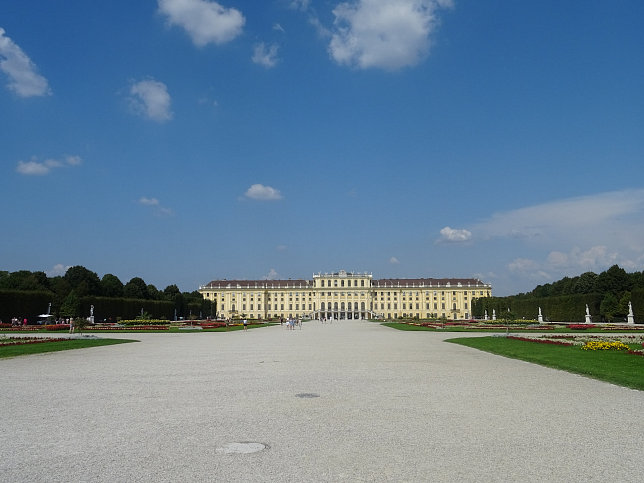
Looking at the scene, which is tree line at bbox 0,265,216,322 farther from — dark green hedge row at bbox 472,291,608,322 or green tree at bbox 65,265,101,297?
dark green hedge row at bbox 472,291,608,322

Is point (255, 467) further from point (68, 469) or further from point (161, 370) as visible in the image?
point (161, 370)

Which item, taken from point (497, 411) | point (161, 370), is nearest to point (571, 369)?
point (497, 411)

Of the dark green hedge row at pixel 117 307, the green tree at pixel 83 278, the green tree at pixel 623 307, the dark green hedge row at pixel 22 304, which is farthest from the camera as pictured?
the green tree at pixel 83 278

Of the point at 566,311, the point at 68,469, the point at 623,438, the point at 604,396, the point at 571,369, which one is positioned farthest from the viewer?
the point at 566,311

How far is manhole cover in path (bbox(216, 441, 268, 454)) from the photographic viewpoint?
232 inches

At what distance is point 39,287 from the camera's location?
238 feet

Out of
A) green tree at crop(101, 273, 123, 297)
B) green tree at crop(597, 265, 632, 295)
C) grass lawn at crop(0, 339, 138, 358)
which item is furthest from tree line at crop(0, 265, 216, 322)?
green tree at crop(597, 265, 632, 295)

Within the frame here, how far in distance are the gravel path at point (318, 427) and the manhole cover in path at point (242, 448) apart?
0.04ft

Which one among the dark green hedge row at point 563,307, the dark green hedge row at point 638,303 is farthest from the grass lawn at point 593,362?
the dark green hedge row at point 563,307

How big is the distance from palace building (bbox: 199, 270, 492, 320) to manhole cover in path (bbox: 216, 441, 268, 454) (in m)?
141

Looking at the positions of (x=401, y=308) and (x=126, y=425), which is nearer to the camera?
(x=126, y=425)

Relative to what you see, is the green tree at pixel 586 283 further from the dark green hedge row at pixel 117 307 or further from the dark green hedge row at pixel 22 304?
the dark green hedge row at pixel 22 304

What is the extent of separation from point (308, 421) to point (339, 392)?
2710 millimetres

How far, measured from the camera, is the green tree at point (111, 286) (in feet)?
293
